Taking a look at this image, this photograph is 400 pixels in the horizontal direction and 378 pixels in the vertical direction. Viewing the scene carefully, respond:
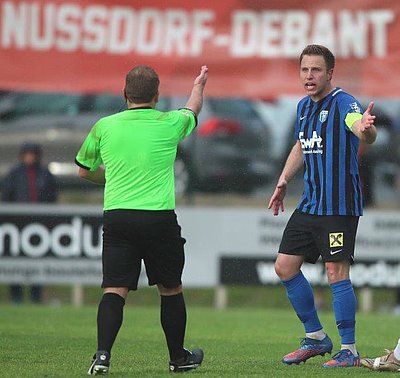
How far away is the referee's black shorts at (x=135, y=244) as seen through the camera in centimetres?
761

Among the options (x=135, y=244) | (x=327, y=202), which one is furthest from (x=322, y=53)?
(x=135, y=244)

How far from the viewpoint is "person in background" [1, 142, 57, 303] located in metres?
16.2

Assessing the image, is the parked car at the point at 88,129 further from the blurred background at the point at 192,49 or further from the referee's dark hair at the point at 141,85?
the referee's dark hair at the point at 141,85

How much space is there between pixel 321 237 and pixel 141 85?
175 cm

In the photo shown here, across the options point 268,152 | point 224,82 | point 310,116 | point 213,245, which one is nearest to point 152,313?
point 213,245

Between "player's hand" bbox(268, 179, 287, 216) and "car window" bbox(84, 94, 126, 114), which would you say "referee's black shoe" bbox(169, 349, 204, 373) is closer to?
"player's hand" bbox(268, 179, 287, 216)

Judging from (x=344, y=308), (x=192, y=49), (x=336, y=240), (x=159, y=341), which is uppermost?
(x=192, y=49)

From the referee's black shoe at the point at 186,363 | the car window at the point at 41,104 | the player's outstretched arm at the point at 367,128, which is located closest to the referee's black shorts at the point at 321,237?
the player's outstretched arm at the point at 367,128

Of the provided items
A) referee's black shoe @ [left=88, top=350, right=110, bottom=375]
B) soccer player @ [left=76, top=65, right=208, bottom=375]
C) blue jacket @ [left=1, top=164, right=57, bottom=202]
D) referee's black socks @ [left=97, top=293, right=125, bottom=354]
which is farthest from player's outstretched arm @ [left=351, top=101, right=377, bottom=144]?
blue jacket @ [left=1, top=164, right=57, bottom=202]

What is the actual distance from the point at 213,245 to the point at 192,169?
2108 millimetres

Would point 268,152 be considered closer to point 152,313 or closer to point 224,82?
point 224,82

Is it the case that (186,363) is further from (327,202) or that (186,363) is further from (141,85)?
(141,85)

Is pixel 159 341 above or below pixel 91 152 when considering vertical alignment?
below

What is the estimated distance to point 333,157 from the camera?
851 centimetres
